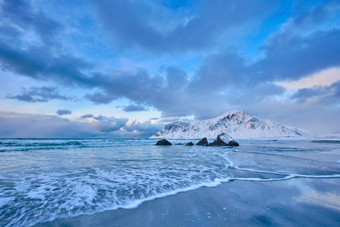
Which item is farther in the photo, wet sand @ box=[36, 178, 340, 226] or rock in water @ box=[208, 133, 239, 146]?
rock in water @ box=[208, 133, 239, 146]

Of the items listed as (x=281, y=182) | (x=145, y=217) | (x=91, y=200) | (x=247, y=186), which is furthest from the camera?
(x=281, y=182)

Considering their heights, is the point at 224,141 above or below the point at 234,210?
above

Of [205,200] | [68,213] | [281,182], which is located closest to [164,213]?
[205,200]

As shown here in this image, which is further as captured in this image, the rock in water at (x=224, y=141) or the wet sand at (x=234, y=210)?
the rock in water at (x=224, y=141)

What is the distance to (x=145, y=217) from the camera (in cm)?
297

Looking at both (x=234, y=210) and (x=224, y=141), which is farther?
(x=224, y=141)

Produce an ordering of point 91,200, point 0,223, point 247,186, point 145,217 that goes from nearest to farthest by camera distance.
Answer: point 0,223 → point 145,217 → point 91,200 → point 247,186

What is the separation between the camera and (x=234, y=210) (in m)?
3.23

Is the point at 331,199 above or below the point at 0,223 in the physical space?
below

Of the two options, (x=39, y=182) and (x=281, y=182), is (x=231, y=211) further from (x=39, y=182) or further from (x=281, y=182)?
(x=39, y=182)

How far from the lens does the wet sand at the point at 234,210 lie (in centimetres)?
275

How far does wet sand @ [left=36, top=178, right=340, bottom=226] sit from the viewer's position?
2.75 m

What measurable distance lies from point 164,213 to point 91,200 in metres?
1.93

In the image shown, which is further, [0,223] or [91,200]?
[91,200]
